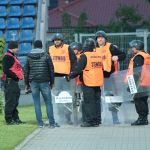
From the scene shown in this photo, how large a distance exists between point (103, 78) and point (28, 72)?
172cm

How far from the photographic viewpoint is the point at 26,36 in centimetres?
3011

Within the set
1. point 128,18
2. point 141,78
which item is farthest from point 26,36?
point 141,78

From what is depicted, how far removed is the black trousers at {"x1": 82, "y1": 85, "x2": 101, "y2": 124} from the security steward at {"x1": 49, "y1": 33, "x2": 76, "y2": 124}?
72 cm

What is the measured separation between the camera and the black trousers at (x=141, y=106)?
50.6 feet

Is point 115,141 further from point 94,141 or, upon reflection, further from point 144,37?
point 144,37

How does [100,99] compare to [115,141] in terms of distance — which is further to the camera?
[100,99]

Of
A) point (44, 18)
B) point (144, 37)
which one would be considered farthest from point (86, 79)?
point (44, 18)

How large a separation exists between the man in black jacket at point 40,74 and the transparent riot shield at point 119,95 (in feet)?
5.05

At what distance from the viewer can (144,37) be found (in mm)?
23234

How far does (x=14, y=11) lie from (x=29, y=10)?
33.0 inches

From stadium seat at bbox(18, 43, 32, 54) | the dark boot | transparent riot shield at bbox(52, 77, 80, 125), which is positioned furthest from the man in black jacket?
stadium seat at bbox(18, 43, 32, 54)

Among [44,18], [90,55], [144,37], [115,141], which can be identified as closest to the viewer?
[115,141]

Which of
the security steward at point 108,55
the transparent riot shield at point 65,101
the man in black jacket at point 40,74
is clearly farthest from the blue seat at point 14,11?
the man in black jacket at point 40,74

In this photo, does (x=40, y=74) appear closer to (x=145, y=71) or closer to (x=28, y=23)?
(x=145, y=71)
